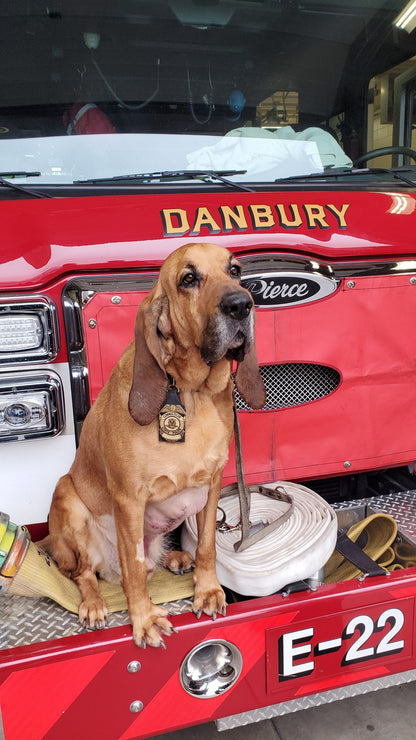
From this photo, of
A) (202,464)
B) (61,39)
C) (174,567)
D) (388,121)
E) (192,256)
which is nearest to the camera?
(192,256)

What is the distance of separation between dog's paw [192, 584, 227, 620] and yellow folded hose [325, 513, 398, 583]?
466 millimetres

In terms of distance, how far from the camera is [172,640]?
5.60ft

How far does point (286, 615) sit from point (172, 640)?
1.04 ft

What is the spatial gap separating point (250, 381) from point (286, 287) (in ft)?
1.30

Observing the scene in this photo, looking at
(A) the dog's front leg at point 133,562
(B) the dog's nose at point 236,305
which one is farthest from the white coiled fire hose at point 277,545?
(B) the dog's nose at point 236,305

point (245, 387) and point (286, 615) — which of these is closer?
point (286, 615)

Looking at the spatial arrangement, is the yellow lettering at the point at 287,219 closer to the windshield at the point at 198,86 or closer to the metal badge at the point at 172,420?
the windshield at the point at 198,86

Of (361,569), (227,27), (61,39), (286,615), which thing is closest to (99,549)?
(286,615)

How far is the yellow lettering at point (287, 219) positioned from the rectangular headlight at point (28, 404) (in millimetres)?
892

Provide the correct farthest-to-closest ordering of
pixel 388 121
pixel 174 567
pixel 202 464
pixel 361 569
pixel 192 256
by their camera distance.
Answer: pixel 388 121, pixel 174 567, pixel 361 569, pixel 202 464, pixel 192 256

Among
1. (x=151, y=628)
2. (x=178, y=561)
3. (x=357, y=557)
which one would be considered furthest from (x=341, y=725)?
(x=151, y=628)

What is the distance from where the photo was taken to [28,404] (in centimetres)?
192

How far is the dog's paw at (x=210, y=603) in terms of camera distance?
1.79 meters

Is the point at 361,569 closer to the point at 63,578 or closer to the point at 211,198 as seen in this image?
the point at 63,578
